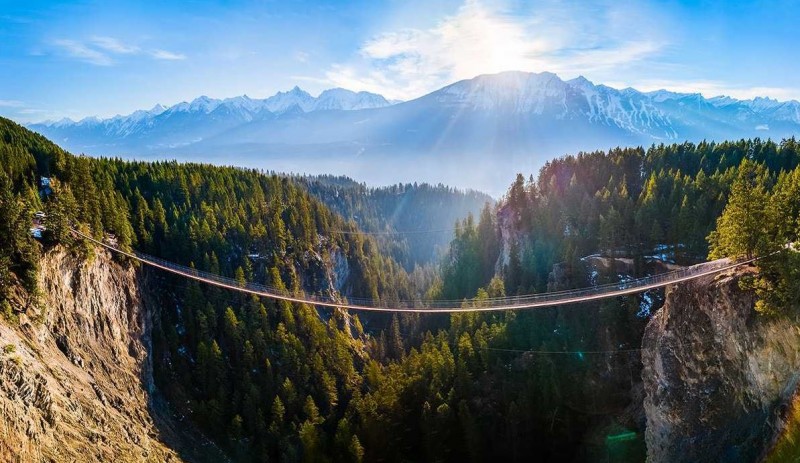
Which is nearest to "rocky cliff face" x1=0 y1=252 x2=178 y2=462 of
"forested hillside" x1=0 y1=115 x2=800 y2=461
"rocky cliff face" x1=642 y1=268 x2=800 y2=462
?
"forested hillside" x1=0 y1=115 x2=800 y2=461

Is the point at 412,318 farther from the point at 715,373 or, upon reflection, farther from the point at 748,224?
the point at 748,224

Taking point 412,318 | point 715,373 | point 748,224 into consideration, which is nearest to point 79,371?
point 715,373

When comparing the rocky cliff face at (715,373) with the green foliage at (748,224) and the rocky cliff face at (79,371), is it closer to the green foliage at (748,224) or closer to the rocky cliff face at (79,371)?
the green foliage at (748,224)

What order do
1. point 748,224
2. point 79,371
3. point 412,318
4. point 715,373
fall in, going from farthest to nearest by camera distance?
point 412,318, point 79,371, point 715,373, point 748,224

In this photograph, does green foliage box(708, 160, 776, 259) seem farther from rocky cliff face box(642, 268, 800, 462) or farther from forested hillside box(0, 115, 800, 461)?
rocky cliff face box(642, 268, 800, 462)

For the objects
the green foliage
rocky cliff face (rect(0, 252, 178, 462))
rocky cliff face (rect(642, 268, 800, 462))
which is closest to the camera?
rocky cliff face (rect(642, 268, 800, 462))
